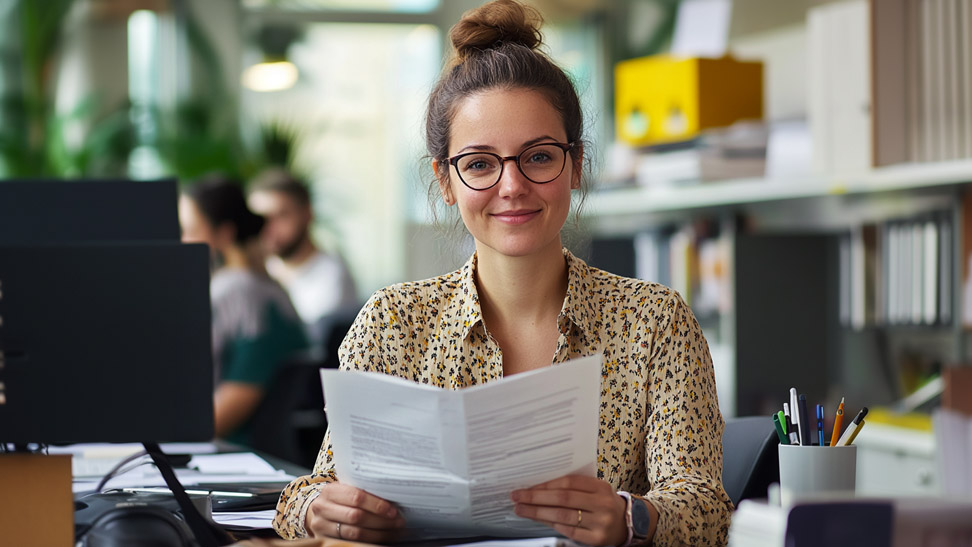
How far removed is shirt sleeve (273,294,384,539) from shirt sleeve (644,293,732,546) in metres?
0.38

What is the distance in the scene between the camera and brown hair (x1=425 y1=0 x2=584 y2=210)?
1.54 m

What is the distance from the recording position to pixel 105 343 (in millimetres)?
1140

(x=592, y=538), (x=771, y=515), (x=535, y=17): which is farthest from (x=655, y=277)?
(x=771, y=515)

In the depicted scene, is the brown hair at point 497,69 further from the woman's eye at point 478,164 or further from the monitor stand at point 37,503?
the monitor stand at point 37,503

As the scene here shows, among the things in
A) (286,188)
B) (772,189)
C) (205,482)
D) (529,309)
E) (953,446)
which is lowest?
(953,446)

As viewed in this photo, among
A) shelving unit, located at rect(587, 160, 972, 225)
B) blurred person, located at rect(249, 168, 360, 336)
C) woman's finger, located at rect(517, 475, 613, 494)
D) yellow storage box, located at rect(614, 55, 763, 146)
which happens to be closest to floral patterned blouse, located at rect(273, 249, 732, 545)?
woman's finger, located at rect(517, 475, 613, 494)

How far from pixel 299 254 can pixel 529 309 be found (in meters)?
3.85

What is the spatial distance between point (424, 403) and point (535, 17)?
2.63 ft

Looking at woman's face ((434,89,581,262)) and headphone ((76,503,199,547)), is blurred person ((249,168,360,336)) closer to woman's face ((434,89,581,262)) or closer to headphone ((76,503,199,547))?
woman's face ((434,89,581,262))

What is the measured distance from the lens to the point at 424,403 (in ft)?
3.58

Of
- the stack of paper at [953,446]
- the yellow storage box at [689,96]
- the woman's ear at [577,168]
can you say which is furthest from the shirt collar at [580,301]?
the yellow storage box at [689,96]

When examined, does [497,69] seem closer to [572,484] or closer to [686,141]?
[572,484]

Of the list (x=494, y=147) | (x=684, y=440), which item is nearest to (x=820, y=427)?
(x=684, y=440)

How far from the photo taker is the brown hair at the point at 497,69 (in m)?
1.54
